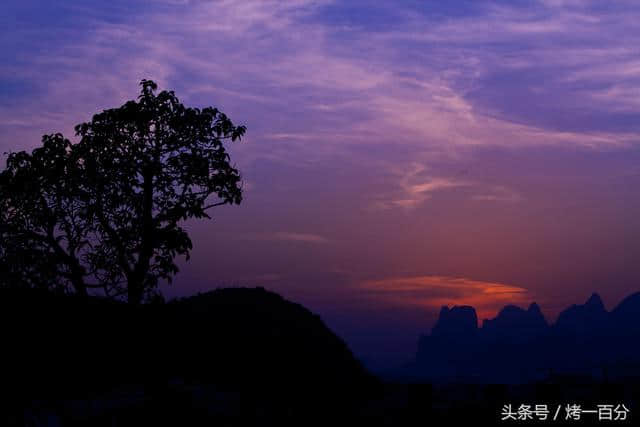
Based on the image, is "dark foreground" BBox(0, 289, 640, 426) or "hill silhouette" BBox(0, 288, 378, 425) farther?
"hill silhouette" BBox(0, 288, 378, 425)

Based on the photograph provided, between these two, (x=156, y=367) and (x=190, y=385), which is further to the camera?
(x=156, y=367)

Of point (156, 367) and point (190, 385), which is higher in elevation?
point (156, 367)

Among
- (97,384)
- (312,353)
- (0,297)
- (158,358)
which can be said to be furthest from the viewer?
(312,353)

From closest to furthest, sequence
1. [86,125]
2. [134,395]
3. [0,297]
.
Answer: [134,395]
[0,297]
[86,125]

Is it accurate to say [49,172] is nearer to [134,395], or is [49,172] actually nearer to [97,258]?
[97,258]

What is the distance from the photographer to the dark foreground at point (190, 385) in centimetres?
1944

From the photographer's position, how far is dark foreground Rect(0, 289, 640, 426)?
1944 cm

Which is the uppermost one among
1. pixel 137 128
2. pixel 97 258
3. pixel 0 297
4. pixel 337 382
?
pixel 137 128

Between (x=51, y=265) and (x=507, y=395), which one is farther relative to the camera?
(x=51, y=265)

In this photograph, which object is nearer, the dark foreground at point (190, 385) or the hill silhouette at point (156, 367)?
the dark foreground at point (190, 385)

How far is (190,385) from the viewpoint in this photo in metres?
22.4

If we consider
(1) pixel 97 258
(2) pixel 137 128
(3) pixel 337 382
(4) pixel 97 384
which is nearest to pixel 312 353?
(3) pixel 337 382

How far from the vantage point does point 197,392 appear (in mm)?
21422

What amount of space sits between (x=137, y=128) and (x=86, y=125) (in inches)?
99.1
